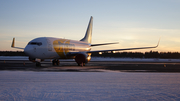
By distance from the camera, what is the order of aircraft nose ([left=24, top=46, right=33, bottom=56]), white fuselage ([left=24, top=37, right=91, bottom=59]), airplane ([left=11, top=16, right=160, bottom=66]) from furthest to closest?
airplane ([left=11, top=16, right=160, bottom=66]) < white fuselage ([left=24, top=37, right=91, bottom=59]) < aircraft nose ([left=24, top=46, right=33, bottom=56])

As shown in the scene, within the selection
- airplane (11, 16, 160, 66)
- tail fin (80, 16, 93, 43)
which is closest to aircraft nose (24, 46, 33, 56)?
airplane (11, 16, 160, 66)

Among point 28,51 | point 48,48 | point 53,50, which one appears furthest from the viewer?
point 53,50

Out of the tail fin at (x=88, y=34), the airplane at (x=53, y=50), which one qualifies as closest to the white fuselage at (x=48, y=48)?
the airplane at (x=53, y=50)

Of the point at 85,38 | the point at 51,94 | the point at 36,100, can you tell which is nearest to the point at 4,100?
the point at 36,100

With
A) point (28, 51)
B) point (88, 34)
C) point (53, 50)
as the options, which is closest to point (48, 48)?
point (53, 50)

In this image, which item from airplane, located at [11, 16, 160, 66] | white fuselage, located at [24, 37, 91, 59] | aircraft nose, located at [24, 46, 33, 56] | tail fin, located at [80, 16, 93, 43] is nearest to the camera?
aircraft nose, located at [24, 46, 33, 56]

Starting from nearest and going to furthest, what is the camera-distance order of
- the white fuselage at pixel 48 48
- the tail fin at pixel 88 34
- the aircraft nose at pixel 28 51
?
the aircraft nose at pixel 28 51
the white fuselage at pixel 48 48
the tail fin at pixel 88 34

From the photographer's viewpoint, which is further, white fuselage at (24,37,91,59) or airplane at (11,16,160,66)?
airplane at (11,16,160,66)

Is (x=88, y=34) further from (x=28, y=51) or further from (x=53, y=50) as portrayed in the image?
(x=28, y=51)

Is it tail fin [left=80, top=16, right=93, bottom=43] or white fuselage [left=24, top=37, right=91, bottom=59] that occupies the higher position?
tail fin [left=80, top=16, right=93, bottom=43]

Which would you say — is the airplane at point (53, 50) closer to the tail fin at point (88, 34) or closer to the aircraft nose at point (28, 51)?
the aircraft nose at point (28, 51)

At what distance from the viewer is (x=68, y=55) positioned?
29.4m

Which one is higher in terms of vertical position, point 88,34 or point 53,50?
point 88,34

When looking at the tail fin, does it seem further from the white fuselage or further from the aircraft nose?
the aircraft nose
